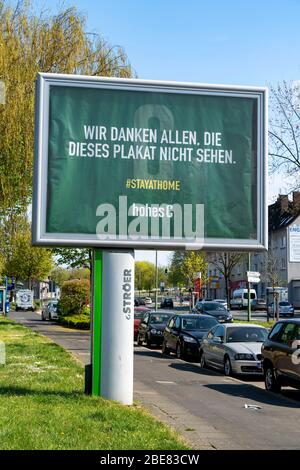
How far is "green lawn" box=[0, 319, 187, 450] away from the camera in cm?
789

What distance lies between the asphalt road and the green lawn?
0.57m

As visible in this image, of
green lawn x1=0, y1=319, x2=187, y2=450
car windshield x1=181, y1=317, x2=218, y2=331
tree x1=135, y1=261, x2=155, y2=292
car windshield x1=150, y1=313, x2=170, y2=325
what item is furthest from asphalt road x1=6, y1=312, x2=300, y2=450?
tree x1=135, y1=261, x2=155, y2=292

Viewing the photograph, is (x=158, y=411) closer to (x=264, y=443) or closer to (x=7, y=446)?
(x=264, y=443)

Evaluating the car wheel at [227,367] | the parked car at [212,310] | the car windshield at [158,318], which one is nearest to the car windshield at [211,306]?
the parked car at [212,310]

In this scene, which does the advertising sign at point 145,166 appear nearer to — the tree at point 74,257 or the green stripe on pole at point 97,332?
the green stripe on pole at point 97,332

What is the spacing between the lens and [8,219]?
2159 cm

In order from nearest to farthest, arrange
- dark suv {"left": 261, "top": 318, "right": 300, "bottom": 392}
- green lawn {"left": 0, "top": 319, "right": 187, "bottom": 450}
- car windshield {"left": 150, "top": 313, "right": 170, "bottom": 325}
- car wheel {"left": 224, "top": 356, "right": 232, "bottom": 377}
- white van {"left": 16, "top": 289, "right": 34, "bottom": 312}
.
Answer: green lawn {"left": 0, "top": 319, "right": 187, "bottom": 450} → dark suv {"left": 261, "top": 318, "right": 300, "bottom": 392} → car wheel {"left": 224, "top": 356, "right": 232, "bottom": 377} → car windshield {"left": 150, "top": 313, "right": 170, "bottom": 325} → white van {"left": 16, "top": 289, "right": 34, "bottom": 312}

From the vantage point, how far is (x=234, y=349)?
1823cm

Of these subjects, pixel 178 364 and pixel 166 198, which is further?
pixel 178 364

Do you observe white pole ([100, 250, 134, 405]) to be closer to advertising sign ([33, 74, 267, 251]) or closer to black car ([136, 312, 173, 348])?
advertising sign ([33, 74, 267, 251])

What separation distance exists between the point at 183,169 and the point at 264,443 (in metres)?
4.45

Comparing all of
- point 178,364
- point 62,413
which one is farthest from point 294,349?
point 178,364

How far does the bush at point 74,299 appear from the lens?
4481 centimetres

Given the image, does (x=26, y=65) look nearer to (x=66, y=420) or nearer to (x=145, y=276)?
(x=66, y=420)
